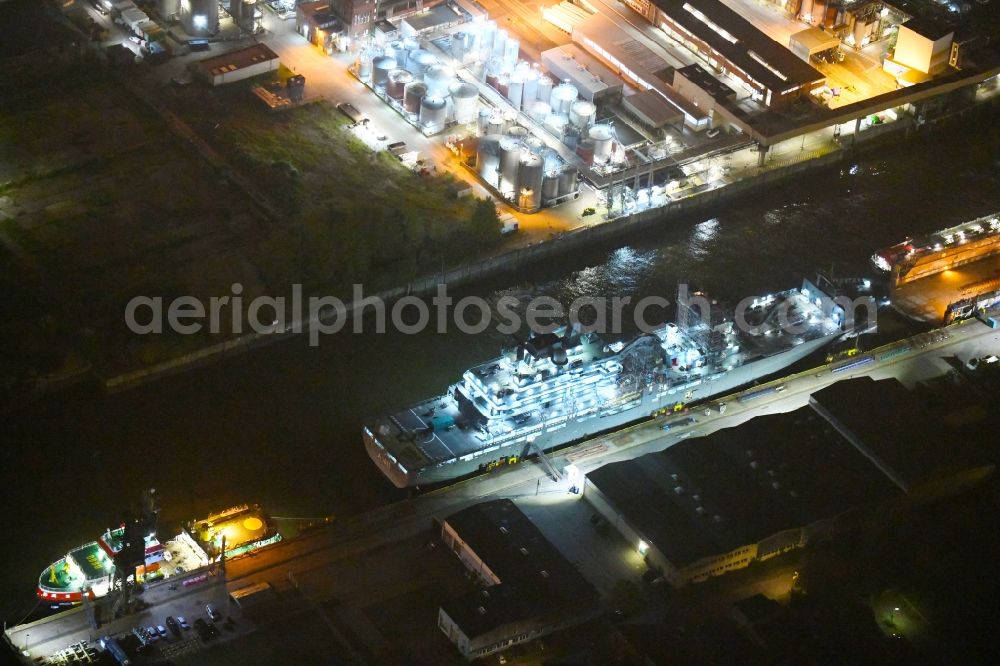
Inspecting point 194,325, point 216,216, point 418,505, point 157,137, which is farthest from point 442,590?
point 157,137

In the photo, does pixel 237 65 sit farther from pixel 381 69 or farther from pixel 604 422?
pixel 604 422

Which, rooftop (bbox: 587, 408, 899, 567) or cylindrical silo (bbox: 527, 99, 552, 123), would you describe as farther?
cylindrical silo (bbox: 527, 99, 552, 123)

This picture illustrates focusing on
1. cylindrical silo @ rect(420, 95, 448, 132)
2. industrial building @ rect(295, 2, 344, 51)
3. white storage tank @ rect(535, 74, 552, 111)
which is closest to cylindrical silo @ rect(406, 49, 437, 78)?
cylindrical silo @ rect(420, 95, 448, 132)

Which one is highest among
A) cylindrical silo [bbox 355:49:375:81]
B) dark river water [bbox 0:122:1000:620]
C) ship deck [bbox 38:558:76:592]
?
cylindrical silo [bbox 355:49:375:81]

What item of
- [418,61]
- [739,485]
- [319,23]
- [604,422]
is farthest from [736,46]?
[739,485]

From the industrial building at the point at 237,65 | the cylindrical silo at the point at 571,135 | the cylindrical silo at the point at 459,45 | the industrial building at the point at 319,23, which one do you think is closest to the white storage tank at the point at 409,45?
the cylindrical silo at the point at 459,45

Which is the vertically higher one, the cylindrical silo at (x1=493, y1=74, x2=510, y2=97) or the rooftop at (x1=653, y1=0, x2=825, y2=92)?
the rooftop at (x1=653, y1=0, x2=825, y2=92)

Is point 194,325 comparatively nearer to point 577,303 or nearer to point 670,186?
point 577,303

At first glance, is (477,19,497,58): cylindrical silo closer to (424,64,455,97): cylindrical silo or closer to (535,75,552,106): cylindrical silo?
(424,64,455,97): cylindrical silo
